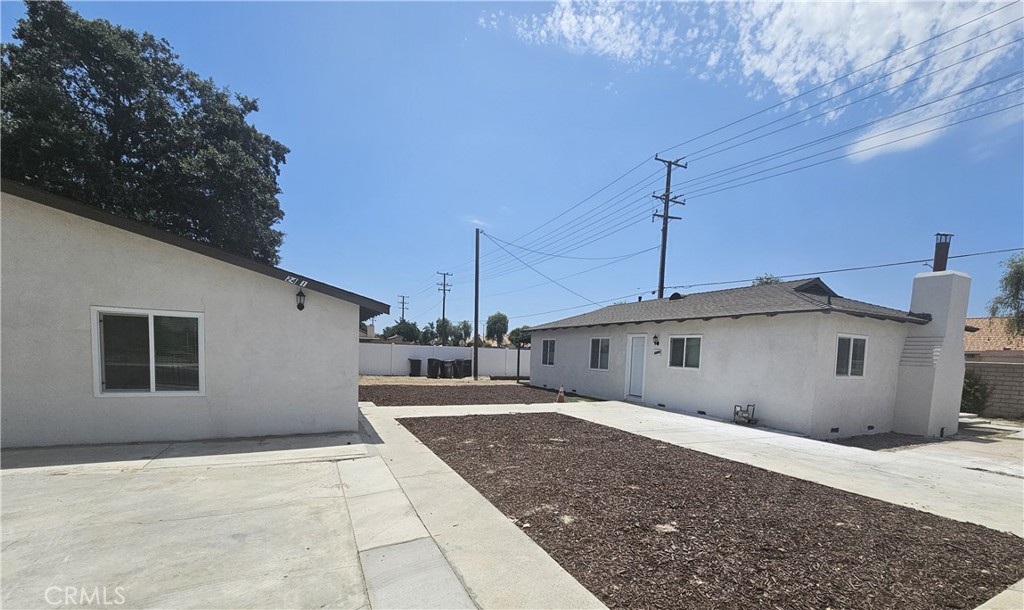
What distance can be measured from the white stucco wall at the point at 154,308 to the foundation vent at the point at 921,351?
44.0ft

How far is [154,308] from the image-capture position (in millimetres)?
6133

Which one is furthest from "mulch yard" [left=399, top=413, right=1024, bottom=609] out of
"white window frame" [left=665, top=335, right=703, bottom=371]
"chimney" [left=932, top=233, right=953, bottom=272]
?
"chimney" [left=932, top=233, right=953, bottom=272]

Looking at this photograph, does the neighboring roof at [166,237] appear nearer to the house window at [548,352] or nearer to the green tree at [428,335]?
the house window at [548,352]

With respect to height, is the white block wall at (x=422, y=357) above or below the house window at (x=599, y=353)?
below

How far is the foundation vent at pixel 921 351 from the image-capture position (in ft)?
33.2

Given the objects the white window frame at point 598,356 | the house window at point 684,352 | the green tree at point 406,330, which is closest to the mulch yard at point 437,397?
the white window frame at point 598,356

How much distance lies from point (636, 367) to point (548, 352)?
616 centimetres

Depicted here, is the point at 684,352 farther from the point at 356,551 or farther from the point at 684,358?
the point at 356,551

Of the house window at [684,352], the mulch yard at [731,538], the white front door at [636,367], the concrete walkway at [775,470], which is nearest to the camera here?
the mulch yard at [731,538]

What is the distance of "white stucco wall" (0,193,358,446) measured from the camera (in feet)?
18.2

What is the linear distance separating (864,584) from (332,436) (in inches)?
276

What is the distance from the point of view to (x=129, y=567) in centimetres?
286

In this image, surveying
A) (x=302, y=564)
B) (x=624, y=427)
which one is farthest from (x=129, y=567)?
(x=624, y=427)

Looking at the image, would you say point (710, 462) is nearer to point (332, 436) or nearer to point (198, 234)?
point (332, 436)
